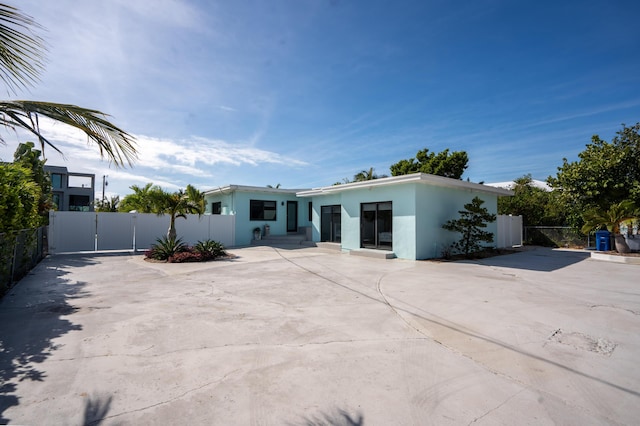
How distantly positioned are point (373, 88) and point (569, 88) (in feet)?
23.1

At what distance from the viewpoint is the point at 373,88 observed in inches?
458

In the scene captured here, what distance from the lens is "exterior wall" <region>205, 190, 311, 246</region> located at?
55.1 feet

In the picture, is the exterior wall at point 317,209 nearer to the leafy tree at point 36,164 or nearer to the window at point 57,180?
the leafy tree at point 36,164

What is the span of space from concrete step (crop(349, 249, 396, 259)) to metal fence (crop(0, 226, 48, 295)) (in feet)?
33.4

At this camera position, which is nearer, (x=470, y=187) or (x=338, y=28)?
(x=338, y=28)

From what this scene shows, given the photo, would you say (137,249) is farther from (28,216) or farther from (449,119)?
(449,119)

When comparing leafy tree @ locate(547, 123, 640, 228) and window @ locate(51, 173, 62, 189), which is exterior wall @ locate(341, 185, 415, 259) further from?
window @ locate(51, 173, 62, 189)

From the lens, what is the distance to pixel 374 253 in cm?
1189

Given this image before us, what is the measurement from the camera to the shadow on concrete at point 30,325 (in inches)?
107

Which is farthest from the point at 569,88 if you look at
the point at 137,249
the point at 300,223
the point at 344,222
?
the point at 137,249

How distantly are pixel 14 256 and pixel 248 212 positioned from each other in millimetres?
10886

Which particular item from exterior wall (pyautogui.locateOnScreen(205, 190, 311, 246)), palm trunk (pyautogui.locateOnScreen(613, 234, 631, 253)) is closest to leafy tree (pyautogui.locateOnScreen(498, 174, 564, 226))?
palm trunk (pyautogui.locateOnScreen(613, 234, 631, 253))

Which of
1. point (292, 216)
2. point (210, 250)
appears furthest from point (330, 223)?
point (210, 250)

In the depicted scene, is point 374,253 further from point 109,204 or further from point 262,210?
point 109,204
